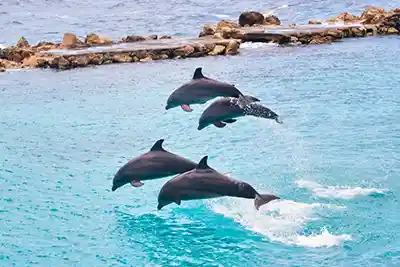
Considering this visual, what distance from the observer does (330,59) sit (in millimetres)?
26672

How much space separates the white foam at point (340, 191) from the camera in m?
11.7

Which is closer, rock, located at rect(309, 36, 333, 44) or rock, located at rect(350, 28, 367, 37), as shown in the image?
rock, located at rect(309, 36, 333, 44)

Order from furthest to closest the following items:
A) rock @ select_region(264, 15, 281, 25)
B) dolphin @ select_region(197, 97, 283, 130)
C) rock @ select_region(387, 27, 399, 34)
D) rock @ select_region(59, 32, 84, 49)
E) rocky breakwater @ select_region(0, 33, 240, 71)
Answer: rock @ select_region(264, 15, 281, 25)
rock @ select_region(387, 27, 399, 34)
rock @ select_region(59, 32, 84, 49)
rocky breakwater @ select_region(0, 33, 240, 71)
dolphin @ select_region(197, 97, 283, 130)

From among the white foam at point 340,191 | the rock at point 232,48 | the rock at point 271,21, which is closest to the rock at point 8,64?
the rock at point 232,48

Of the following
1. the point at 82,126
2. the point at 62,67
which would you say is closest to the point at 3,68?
the point at 62,67

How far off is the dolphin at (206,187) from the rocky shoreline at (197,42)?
20.0 metres

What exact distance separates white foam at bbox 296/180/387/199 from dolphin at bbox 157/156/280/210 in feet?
10.5

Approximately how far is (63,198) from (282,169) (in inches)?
169

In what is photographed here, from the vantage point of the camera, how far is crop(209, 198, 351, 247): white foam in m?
9.88

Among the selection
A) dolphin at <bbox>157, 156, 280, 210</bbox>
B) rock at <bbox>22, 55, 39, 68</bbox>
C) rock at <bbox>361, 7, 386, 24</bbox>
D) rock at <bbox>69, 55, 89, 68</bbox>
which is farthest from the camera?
rock at <bbox>361, 7, 386, 24</bbox>

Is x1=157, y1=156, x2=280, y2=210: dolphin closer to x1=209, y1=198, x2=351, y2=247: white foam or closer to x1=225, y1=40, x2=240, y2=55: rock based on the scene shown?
→ x1=209, y1=198, x2=351, y2=247: white foam

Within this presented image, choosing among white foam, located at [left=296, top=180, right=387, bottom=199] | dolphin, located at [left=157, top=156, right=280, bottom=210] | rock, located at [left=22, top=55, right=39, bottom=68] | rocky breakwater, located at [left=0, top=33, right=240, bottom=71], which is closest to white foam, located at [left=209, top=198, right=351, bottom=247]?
white foam, located at [left=296, top=180, right=387, bottom=199]

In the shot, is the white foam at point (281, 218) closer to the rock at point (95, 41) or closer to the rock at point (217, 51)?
the rock at point (217, 51)

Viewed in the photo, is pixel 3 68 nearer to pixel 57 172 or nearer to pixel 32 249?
pixel 57 172
